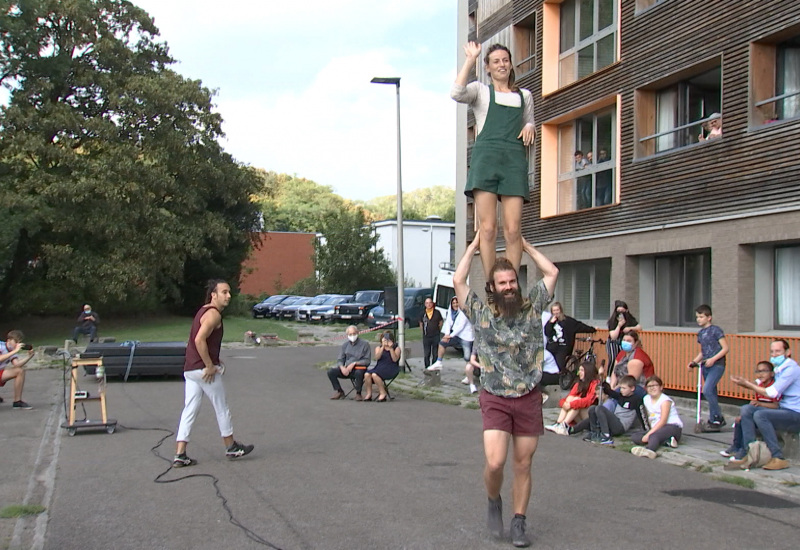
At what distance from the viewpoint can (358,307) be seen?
44375mm

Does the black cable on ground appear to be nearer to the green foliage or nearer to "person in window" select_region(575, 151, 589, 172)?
"person in window" select_region(575, 151, 589, 172)

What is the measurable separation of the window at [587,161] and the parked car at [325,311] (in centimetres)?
2616

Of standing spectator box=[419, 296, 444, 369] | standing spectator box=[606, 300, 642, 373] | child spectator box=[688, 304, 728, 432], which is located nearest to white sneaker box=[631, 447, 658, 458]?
child spectator box=[688, 304, 728, 432]

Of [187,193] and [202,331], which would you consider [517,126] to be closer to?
[202,331]

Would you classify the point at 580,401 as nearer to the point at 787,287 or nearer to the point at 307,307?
the point at 787,287

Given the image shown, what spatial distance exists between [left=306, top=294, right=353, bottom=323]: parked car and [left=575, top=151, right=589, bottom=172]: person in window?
26.8 meters

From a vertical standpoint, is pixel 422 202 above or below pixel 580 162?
above

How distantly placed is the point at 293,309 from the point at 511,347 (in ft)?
149

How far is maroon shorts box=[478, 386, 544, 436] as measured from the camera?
5.85 metres

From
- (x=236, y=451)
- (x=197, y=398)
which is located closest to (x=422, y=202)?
(x=236, y=451)

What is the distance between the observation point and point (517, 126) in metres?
6.28

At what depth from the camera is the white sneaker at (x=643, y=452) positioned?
10.2m

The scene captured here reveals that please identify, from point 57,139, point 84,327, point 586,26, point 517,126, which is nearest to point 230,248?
point 57,139

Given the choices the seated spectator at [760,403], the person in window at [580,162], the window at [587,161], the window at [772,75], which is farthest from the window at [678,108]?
the seated spectator at [760,403]
